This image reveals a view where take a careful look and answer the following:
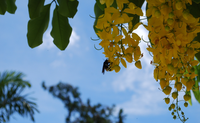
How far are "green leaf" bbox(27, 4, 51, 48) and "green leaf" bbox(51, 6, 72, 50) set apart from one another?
0.08 feet

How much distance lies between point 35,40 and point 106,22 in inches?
12.2

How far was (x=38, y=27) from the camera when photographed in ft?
2.01

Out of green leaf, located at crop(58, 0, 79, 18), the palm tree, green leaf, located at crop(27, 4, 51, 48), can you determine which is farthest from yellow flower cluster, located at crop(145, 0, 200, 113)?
the palm tree

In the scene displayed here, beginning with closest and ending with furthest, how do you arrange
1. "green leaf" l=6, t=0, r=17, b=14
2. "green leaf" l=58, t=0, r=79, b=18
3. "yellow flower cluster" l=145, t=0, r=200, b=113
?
"yellow flower cluster" l=145, t=0, r=200, b=113
"green leaf" l=58, t=0, r=79, b=18
"green leaf" l=6, t=0, r=17, b=14

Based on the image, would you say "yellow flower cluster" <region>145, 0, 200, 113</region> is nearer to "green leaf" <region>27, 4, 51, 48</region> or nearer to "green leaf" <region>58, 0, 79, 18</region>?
"green leaf" <region>58, 0, 79, 18</region>

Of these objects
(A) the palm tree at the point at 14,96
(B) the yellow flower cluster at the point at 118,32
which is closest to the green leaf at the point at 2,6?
(B) the yellow flower cluster at the point at 118,32

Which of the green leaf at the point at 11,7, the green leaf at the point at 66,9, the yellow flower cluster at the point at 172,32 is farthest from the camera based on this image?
the green leaf at the point at 11,7

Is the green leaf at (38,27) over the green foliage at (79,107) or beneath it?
beneath

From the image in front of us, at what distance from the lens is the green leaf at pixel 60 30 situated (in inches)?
24.0

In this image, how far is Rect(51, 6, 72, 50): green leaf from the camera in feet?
2.00

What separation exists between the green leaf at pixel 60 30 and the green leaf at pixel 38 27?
0.08 feet

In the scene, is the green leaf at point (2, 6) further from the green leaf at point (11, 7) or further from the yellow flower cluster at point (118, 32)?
the yellow flower cluster at point (118, 32)

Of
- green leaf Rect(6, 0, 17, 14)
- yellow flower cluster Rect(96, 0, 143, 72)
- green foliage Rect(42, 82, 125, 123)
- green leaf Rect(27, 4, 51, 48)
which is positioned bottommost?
yellow flower cluster Rect(96, 0, 143, 72)

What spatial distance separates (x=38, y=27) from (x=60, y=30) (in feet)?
0.22
